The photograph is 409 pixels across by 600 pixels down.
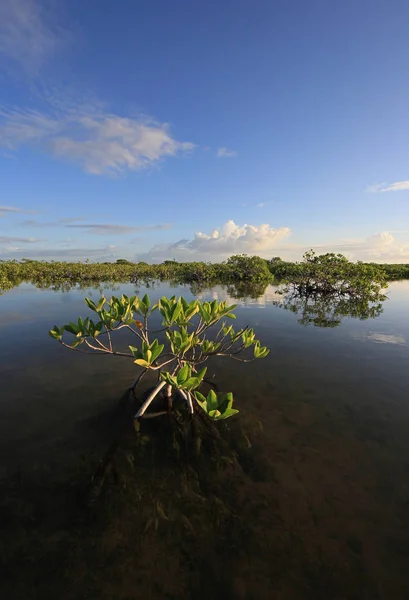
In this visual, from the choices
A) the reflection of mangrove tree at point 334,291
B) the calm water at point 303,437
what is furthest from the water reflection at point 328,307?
the calm water at point 303,437

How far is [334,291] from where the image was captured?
2123cm

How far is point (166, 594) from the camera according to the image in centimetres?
242

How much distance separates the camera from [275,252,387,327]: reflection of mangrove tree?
1459 centimetres

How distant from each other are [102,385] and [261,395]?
12.3 ft

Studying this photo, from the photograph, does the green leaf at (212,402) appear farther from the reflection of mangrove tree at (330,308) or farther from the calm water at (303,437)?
the reflection of mangrove tree at (330,308)

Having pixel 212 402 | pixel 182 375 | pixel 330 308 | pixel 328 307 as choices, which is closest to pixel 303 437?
pixel 212 402

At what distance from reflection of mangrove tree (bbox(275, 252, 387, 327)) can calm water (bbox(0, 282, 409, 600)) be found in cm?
442

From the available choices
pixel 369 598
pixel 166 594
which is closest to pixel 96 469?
pixel 166 594

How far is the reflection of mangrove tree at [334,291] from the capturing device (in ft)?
47.9

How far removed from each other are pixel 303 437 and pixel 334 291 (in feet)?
61.8

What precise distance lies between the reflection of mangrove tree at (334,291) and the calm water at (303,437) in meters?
4.42

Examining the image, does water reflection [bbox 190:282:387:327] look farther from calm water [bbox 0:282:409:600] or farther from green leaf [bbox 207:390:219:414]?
green leaf [bbox 207:390:219:414]

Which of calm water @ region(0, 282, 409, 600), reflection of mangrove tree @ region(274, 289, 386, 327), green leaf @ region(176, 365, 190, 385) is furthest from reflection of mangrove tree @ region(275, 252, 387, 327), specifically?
green leaf @ region(176, 365, 190, 385)

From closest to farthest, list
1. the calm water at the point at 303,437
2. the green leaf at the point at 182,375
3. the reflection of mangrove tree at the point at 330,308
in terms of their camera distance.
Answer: the calm water at the point at 303,437
the green leaf at the point at 182,375
the reflection of mangrove tree at the point at 330,308
